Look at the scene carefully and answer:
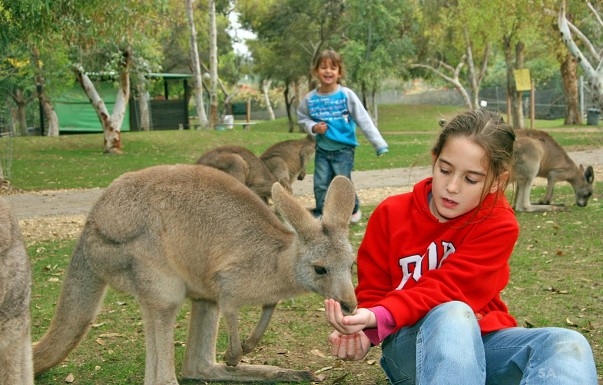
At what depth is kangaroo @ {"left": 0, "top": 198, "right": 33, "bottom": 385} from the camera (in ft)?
9.30

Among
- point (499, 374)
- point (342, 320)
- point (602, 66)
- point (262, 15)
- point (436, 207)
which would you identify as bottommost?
point (499, 374)

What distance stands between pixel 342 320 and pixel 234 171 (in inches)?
220

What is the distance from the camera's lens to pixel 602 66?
9844 millimetres

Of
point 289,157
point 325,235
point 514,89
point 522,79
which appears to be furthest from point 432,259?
point 514,89

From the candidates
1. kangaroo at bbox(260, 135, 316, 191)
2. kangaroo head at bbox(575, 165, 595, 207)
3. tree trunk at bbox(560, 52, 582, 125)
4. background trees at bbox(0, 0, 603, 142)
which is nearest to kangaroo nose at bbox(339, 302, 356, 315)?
kangaroo at bbox(260, 135, 316, 191)

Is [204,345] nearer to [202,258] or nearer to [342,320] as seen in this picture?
[202,258]

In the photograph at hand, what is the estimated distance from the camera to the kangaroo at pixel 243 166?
319 inches

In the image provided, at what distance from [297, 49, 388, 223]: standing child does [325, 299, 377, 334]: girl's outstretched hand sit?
4.47 meters

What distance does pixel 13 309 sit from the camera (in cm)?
285

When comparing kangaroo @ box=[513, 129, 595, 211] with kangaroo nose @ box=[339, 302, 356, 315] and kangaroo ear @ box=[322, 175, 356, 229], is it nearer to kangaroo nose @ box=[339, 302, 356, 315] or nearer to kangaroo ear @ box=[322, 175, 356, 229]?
kangaroo ear @ box=[322, 175, 356, 229]

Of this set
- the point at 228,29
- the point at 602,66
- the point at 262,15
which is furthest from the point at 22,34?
the point at 228,29

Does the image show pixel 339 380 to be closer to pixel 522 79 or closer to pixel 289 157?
pixel 289 157

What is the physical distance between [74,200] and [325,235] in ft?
24.5

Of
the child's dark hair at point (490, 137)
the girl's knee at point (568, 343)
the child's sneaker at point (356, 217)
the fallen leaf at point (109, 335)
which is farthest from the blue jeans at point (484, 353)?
the child's sneaker at point (356, 217)
